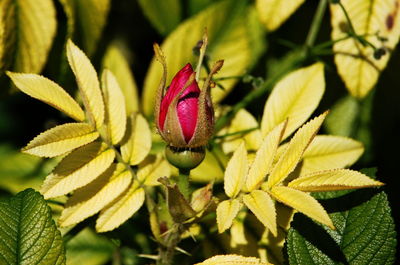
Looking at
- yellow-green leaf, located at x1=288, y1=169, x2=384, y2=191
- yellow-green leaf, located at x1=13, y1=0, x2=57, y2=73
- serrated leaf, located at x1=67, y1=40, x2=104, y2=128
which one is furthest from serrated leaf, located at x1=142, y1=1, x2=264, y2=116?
yellow-green leaf, located at x1=288, y1=169, x2=384, y2=191

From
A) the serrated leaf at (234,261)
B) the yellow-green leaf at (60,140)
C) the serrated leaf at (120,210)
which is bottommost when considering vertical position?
the serrated leaf at (120,210)

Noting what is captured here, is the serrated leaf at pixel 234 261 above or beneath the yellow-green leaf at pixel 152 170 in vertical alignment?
above

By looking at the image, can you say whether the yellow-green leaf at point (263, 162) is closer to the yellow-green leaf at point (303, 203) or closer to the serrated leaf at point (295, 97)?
the yellow-green leaf at point (303, 203)

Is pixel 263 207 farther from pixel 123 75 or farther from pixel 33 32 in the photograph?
pixel 123 75

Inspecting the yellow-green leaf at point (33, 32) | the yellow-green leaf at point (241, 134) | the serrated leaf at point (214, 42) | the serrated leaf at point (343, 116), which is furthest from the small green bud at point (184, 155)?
the serrated leaf at point (343, 116)

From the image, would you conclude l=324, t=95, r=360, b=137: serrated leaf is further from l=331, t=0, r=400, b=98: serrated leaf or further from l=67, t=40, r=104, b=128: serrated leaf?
l=67, t=40, r=104, b=128: serrated leaf

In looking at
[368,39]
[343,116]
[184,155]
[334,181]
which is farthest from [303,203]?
[343,116]
